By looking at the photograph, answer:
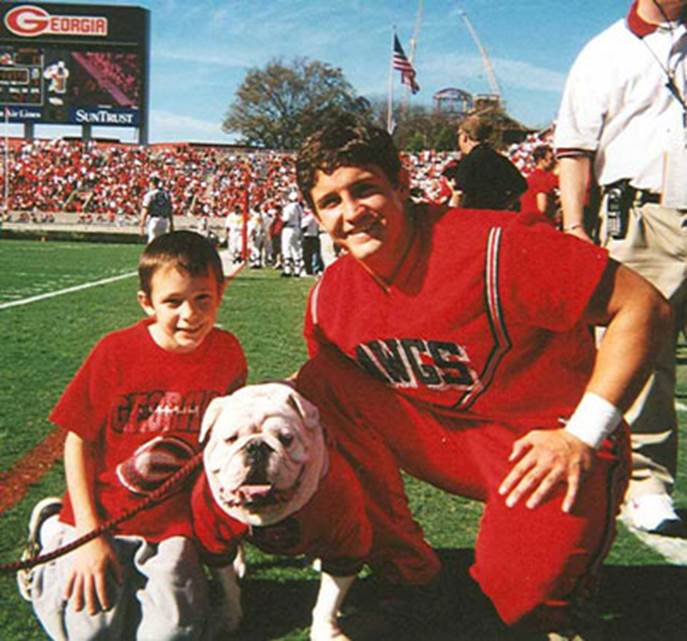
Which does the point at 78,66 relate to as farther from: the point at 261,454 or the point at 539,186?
the point at 261,454

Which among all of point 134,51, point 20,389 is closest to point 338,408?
point 20,389

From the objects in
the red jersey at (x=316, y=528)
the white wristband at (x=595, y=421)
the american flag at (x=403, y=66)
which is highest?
the american flag at (x=403, y=66)

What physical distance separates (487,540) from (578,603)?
25 centimetres

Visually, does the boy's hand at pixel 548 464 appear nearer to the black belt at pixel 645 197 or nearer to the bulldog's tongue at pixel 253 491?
the bulldog's tongue at pixel 253 491

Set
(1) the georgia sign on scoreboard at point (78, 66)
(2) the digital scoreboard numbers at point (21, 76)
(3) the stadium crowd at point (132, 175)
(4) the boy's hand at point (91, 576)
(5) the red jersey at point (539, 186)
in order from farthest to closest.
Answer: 1. (2) the digital scoreboard numbers at point (21, 76)
2. (1) the georgia sign on scoreboard at point (78, 66)
3. (3) the stadium crowd at point (132, 175)
4. (5) the red jersey at point (539, 186)
5. (4) the boy's hand at point (91, 576)

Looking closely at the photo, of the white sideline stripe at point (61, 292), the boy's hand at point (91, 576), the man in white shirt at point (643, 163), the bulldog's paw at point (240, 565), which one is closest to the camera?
the boy's hand at point (91, 576)

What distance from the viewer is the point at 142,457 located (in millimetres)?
2158

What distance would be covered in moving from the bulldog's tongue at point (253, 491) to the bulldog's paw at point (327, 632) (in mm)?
475

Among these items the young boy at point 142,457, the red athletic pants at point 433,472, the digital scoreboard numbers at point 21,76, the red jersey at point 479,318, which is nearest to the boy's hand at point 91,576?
the young boy at point 142,457

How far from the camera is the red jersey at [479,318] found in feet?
6.40

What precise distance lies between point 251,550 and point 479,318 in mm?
1192

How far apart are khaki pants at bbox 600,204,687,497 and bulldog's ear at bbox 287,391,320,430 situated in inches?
62.1

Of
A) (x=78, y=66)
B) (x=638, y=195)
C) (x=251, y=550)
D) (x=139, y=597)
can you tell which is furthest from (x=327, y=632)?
(x=78, y=66)

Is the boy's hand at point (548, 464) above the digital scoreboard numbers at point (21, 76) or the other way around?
the other way around
